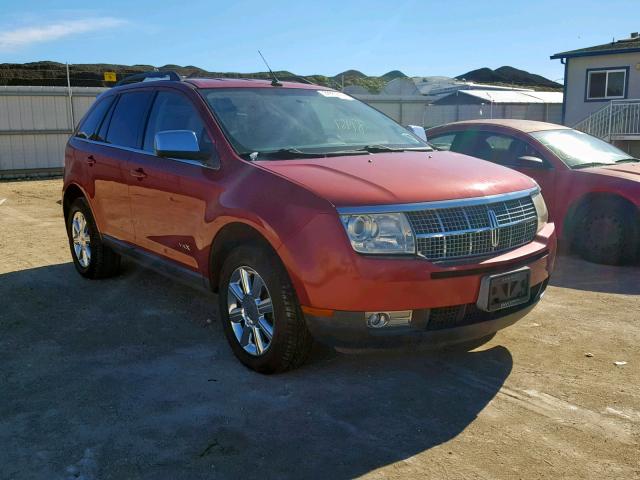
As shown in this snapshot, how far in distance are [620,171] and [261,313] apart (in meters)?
4.88

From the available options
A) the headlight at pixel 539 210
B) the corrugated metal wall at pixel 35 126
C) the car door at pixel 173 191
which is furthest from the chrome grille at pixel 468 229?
the corrugated metal wall at pixel 35 126

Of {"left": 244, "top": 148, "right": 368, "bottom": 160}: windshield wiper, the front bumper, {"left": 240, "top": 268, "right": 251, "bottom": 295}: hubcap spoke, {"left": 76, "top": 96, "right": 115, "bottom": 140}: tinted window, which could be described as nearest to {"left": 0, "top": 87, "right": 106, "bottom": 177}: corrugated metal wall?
{"left": 76, "top": 96, "right": 115, "bottom": 140}: tinted window

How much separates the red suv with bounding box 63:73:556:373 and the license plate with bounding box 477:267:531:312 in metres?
0.01

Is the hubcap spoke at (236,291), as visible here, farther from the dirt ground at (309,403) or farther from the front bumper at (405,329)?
the front bumper at (405,329)

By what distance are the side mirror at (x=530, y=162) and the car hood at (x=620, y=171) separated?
495 mm

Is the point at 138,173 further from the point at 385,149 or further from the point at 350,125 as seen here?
the point at 385,149

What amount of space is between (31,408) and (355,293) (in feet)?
6.13

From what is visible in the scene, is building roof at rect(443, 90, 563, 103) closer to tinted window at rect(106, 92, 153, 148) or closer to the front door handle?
tinted window at rect(106, 92, 153, 148)

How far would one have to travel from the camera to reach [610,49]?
879 inches

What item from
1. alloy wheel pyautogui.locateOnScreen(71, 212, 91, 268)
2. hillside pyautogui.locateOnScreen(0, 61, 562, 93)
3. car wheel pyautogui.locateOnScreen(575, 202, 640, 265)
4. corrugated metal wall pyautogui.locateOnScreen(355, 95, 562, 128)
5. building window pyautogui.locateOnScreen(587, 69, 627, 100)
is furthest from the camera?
hillside pyautogui.locateOnScreen(0, 61, 562, 93)

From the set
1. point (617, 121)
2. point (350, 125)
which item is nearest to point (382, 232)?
point (350, 125)

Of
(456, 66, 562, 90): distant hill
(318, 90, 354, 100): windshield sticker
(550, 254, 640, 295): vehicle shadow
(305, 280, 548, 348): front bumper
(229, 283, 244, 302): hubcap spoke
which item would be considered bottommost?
(550, 254, 640, 295): vehicle shadow

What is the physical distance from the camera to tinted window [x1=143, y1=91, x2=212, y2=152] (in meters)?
4.61

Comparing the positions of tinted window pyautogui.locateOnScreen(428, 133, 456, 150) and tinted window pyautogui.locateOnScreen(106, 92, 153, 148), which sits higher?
tinted window pyautogui.locateOnScreen(106, 92, 153, 148)
